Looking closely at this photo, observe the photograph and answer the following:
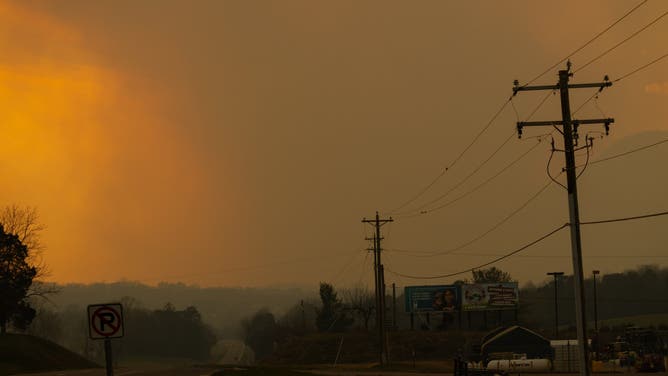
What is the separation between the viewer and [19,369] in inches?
2975

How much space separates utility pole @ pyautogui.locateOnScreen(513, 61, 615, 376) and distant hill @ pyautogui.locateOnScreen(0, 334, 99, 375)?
53.2 meters

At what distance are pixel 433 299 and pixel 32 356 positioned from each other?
6481 centimetres

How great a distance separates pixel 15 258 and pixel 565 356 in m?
62.9

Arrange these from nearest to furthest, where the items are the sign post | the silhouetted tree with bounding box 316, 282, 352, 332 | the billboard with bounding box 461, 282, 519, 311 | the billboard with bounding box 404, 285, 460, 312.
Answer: the sign post
the billboard with bounding box 461, 282, 519, 311
the billboard with bounding box 404, 285, 460, 312
the silhouetted tree with bounding box 316, 282, 352, 332

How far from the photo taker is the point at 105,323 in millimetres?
17156

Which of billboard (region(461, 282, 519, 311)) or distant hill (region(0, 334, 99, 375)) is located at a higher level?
billboard (region(461, 282, 519, 311))

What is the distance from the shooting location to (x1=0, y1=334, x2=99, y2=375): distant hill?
8006cm

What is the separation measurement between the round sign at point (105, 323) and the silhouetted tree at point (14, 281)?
84.3 metres

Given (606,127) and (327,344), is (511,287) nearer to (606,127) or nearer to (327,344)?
(327,344)

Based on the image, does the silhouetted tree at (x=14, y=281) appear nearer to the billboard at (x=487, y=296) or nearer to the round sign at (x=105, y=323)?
the billboard at (x=487, y=296)

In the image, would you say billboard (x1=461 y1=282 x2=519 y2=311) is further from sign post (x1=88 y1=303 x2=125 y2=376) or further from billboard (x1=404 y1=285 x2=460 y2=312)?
sign post (x1=88 y1=303 x2=125 y2=376)

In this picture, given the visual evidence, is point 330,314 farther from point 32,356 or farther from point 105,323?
point 105,323

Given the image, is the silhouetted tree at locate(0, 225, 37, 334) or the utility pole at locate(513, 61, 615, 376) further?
the silhouetted tree at locate(0, 225, 37, 334)

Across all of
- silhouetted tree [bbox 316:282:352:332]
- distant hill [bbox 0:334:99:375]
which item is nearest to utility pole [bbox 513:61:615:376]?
distant hill [bbox 0:334:99:375]
